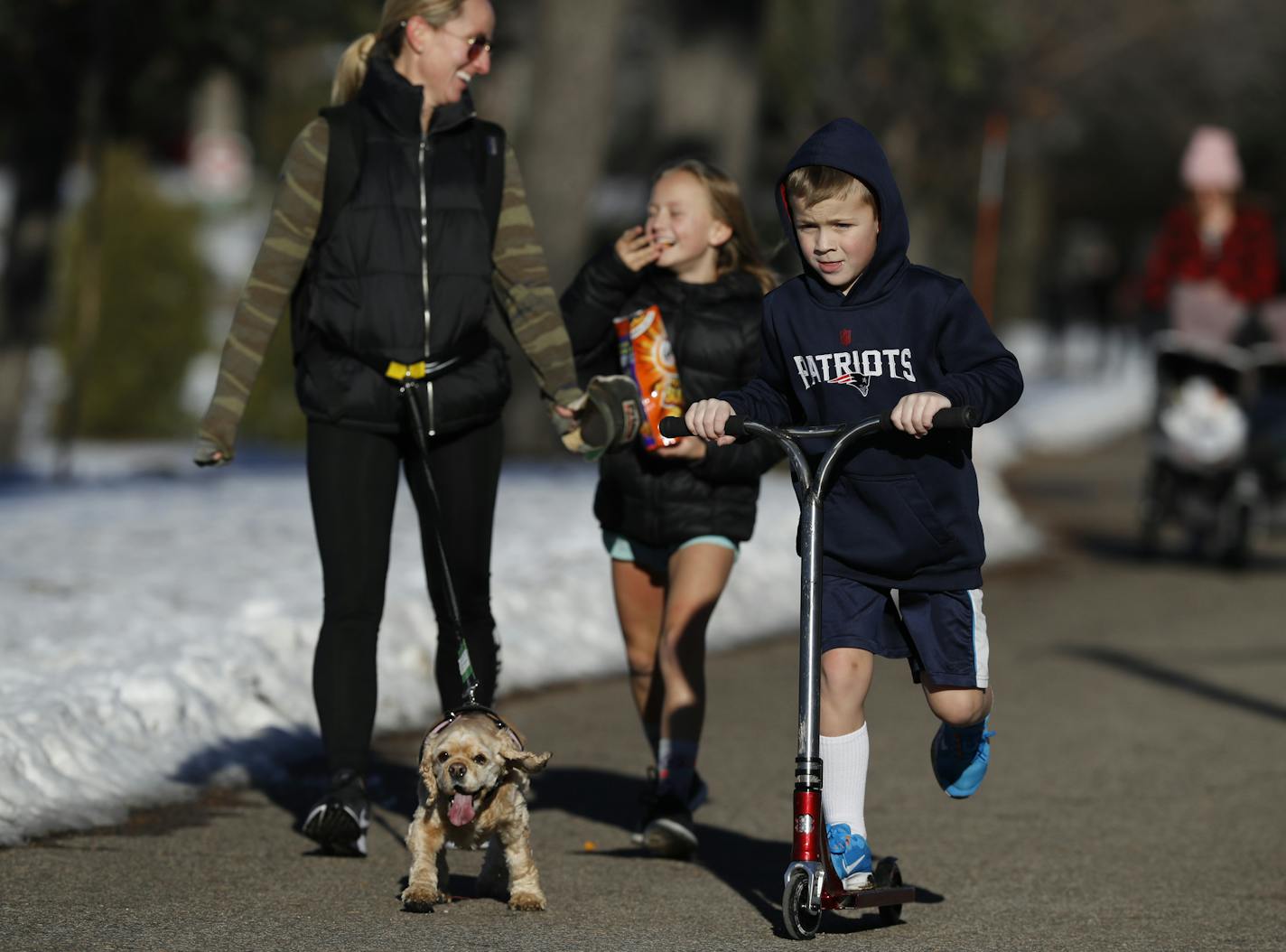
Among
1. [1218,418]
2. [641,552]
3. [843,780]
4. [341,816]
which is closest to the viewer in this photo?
[843,780]

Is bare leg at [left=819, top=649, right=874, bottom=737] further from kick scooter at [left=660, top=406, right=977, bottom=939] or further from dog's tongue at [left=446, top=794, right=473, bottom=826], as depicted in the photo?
dog's tongue at [left=446, top=794, right=473, bottom=826]

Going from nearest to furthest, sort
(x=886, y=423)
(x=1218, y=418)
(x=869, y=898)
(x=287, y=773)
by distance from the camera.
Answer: (x=886, y=423), (x=869, y=898), (x=287, y=773), (x=1218, y=418)

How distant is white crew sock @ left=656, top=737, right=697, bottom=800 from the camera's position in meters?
6.43

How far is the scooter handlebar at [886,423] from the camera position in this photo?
496cm

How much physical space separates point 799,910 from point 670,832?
1101 mm

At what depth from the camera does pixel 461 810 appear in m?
5.37

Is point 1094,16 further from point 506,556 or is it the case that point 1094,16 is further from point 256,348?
point 256,348

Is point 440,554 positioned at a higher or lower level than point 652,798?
higher

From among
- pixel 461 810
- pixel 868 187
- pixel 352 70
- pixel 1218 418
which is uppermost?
pixel 352 70

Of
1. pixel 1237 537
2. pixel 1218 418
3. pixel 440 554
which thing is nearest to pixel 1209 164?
pixel 1218 418

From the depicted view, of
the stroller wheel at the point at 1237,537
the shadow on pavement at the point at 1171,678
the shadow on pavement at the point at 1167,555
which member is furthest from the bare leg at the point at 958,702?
the shadow on pavement at the point at 1167,555

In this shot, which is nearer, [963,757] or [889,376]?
[889,376]

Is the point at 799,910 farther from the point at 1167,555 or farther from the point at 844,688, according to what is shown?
the point at 1167,555

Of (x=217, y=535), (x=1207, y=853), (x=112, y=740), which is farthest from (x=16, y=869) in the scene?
(x=217, y=535)
